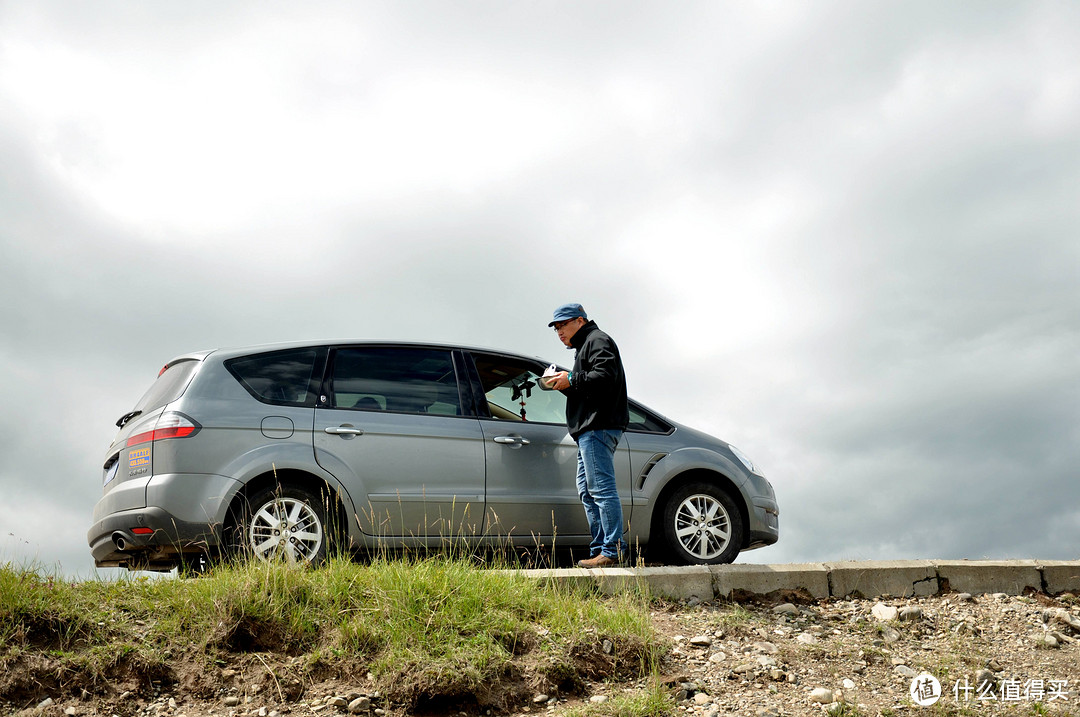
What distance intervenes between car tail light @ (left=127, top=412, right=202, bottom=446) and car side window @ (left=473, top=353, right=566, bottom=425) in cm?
220

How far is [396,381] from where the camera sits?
272 inches

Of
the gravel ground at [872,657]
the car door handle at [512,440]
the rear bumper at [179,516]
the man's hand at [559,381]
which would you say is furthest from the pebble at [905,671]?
the rear bumper at [179,516]

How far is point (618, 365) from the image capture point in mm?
6988

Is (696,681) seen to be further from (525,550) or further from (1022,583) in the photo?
(1022,583)

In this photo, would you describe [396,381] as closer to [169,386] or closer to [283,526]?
[283,526]

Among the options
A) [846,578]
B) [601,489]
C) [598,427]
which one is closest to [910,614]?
[846,578]

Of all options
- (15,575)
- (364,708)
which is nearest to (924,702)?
(364,708)

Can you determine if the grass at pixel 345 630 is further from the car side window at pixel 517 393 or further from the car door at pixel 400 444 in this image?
the car side window at pixel 517 393

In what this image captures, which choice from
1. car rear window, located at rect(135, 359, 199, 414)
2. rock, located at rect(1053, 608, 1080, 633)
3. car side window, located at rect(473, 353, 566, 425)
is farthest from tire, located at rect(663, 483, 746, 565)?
car rear window, located at rect(135, 359, 199, 414)

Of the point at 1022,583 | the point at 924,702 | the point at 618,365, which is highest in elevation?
the point at 618,365

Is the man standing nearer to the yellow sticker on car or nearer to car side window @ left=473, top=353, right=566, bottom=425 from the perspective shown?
car side window @ left=473, top=353, right=566, bottom=425

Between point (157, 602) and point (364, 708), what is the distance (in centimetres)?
148

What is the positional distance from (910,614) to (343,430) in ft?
13.9

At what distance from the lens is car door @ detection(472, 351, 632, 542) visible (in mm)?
6820
